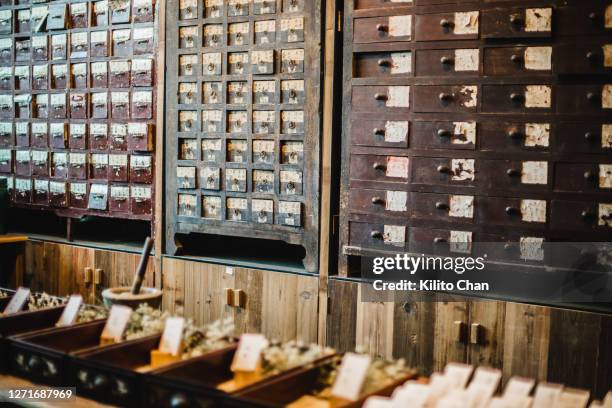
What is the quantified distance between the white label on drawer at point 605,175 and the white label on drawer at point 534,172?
0.86ft

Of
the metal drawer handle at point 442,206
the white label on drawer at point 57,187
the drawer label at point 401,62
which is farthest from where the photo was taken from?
the white label on drawer at point 57,187

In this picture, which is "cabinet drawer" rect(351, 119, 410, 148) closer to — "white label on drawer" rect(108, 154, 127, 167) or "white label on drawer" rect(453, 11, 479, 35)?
"white label on drawer" rect(453, 11, 479, 35)

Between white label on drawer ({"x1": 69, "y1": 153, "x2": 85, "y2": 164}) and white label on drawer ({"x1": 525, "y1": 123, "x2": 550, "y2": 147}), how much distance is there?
3.27m

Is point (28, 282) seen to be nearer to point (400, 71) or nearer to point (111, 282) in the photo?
point (111, 282)

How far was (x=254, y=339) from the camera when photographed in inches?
90.4

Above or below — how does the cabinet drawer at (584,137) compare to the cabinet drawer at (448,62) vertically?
below

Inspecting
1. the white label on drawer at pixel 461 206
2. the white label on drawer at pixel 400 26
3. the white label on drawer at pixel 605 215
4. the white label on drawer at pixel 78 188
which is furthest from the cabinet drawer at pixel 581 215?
the white label on drawer at pixel 78 188

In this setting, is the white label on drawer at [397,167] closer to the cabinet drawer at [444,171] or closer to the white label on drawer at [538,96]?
the cabinet drawer at [444,171]

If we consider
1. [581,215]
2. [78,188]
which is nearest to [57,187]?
[78,188]

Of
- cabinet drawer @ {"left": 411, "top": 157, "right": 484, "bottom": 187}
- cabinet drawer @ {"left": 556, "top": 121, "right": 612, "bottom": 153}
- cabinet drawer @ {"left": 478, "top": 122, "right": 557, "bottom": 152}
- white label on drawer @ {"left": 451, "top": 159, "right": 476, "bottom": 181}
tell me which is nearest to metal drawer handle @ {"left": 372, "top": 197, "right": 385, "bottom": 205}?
cabinet drawer @ {"left": 411, "top": 157, "right": 484, "bottom": 187}

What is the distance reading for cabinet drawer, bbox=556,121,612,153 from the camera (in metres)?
3.43

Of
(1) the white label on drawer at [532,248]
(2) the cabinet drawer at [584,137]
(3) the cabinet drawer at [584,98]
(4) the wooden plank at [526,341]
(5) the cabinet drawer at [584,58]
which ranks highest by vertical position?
(5) the cabinet drawer at [584,58]

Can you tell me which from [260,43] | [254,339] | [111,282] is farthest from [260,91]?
[254,339]

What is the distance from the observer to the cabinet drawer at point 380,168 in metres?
4.00
